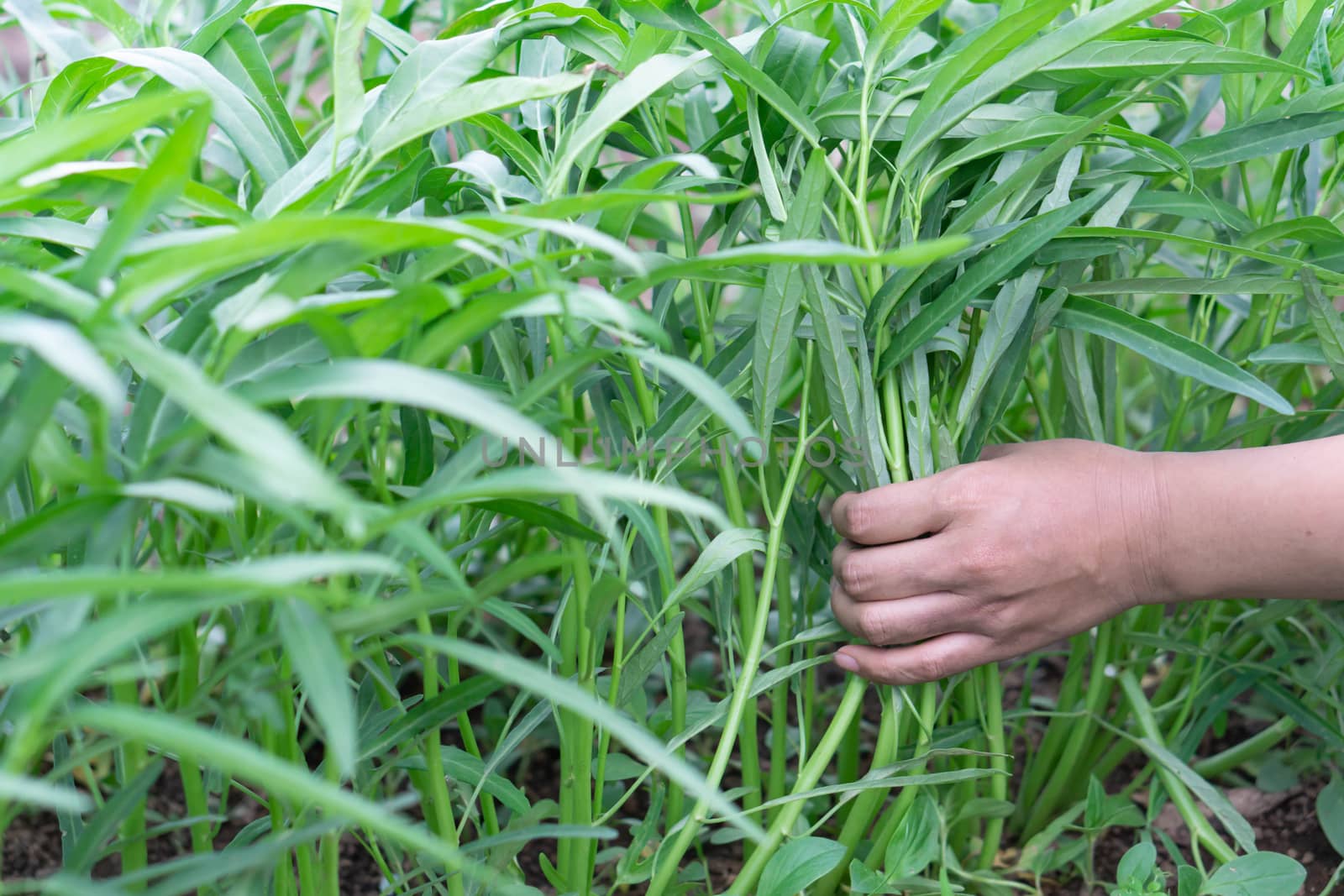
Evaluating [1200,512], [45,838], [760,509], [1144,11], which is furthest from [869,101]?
[45,838]

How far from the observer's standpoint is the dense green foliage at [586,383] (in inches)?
13.5

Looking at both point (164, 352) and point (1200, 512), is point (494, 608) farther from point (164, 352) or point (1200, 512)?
point (1200, 512)

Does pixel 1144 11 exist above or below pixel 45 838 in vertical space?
above

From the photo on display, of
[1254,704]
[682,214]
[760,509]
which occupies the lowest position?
[1254,704]

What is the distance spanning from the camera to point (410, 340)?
0.40 metres

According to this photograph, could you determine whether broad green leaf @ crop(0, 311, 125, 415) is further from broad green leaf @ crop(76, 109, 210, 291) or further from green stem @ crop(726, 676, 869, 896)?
green stem @ crop(726, 676, 869, 896)

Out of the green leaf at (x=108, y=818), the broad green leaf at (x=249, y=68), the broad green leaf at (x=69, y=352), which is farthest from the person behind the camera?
the broad green leaf at (x=249, y=68)

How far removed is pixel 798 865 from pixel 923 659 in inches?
5.0

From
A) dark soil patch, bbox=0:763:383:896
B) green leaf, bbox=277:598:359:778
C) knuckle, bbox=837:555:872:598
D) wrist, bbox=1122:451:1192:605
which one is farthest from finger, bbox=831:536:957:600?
dark soil patch, bbox=0:763:383:896

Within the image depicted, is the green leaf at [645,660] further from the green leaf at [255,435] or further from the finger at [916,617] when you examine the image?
the green leaf at [255,435]

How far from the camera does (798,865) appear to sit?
542mm

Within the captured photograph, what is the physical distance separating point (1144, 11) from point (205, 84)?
1.47ft

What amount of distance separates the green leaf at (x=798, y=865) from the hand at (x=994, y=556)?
10cm

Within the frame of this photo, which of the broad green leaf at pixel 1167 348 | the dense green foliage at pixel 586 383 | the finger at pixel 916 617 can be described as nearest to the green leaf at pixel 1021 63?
the dense green foliage at pixel 586 383
